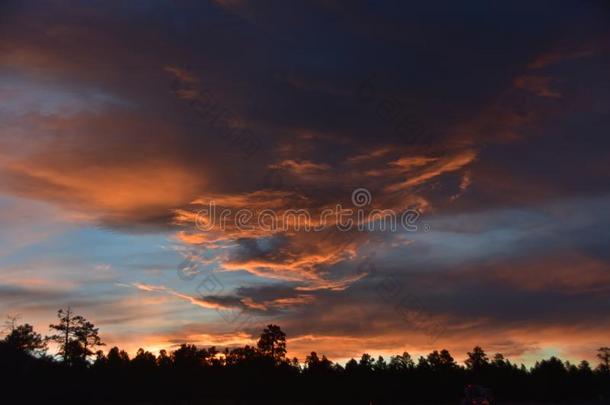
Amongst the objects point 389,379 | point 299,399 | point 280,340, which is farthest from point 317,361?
point 299,399

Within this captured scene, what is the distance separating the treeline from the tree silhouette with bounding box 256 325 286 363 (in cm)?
21

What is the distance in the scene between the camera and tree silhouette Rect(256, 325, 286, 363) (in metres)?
138

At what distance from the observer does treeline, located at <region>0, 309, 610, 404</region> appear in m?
75.9

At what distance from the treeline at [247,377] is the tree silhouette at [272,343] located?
21 cm

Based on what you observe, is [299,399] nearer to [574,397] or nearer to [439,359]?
[574,397]

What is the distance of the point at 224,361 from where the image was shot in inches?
5522

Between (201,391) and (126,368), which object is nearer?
(201,391)

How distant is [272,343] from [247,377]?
32.1m

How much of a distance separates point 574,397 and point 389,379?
136ft

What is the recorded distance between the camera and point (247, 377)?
107 m

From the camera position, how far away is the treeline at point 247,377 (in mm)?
75850

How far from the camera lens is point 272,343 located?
139 m

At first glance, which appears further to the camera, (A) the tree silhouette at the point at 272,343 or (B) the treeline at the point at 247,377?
(A) the tree silhouette at the point at 272,343

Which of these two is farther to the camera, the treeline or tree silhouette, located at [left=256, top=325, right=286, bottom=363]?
tree silhouette, located at [left=256, top=325, right=286, bottom=363]
